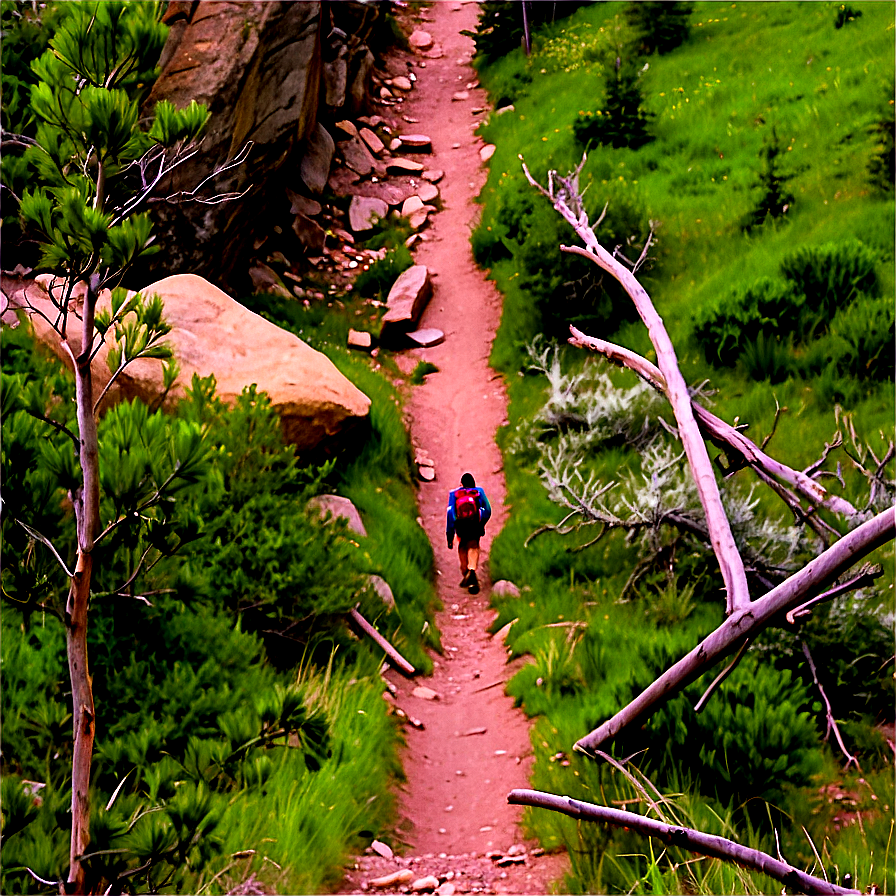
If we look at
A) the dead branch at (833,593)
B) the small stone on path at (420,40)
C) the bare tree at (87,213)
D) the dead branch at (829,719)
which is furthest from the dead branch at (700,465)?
the small stone on path at (420,40)

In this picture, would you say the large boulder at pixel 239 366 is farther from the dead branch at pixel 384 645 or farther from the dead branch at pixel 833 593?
the dead branch at pixel 833 593

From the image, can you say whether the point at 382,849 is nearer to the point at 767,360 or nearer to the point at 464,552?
the point at 464,552

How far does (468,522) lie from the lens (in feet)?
28.0

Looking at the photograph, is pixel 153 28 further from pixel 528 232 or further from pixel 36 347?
pixel 528 232

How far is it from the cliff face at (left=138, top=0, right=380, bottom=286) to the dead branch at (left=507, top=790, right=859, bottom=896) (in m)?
9.77

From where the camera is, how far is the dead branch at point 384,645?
23.8ft

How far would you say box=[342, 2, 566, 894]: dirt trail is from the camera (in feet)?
17.2

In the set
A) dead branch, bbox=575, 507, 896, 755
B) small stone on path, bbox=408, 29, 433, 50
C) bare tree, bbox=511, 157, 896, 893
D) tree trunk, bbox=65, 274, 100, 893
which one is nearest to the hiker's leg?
bare tree, bbox=511, 157, 896, 893

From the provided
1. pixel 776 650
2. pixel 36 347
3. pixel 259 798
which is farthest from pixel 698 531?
pixel 36 347

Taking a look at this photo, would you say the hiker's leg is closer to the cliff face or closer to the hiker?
the hiker

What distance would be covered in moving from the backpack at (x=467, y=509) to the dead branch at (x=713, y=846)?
511 centimetres

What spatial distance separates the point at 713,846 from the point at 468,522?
5.83 meters

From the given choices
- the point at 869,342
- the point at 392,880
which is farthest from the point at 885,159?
the point at 392,880

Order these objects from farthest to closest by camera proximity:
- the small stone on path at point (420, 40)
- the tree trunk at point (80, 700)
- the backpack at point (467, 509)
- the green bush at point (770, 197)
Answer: the small stone on path at point (420, 40) → the green bush at point (770, 197) → the backpack at point (467, 509) → the tree trunk at point (80, 700)
